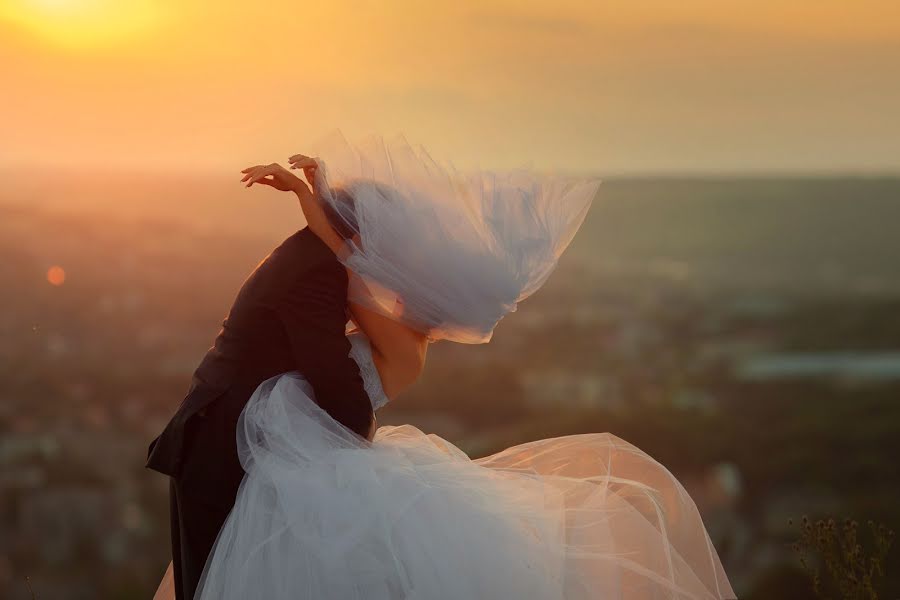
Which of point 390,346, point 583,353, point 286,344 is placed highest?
point 286,344

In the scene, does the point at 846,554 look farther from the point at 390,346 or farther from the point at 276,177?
the point at 276,177

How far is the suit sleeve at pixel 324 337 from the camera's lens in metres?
2.31

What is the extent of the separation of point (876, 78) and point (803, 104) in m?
3.95

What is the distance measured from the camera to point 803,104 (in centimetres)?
3222

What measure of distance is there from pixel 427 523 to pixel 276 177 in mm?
883

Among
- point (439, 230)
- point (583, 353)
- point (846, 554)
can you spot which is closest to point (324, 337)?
point (439, 230)

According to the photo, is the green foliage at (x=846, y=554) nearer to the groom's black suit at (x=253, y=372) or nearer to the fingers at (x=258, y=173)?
the groom's black suit at (x=253, y=372)

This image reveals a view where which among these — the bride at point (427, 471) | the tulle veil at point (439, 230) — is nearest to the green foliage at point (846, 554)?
the bride at point (427, 471)

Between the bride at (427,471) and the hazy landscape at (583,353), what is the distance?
17.1ft

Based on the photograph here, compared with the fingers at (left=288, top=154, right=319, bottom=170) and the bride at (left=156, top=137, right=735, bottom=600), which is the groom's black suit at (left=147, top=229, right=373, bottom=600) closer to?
the bride at (left=156, top=137, right=735, bottom=600)

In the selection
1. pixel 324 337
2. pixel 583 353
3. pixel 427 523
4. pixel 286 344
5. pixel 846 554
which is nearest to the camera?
pixel 427 523

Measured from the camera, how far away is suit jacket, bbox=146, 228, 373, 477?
2312mm

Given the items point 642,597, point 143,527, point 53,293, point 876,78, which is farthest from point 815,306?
point 642,597

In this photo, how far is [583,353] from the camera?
26141 millimetres
